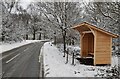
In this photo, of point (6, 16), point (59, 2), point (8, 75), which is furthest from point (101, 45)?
point (6, 16)

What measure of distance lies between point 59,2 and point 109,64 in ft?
34.8

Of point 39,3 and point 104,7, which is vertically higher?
point 39,3

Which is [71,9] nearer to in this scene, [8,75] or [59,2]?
[59,2]

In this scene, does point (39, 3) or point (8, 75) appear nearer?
point (8, 75)

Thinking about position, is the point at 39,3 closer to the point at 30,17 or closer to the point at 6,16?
the point at 6,16

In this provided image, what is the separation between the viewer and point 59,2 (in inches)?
933

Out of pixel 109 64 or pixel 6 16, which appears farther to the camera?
pixel 6 16

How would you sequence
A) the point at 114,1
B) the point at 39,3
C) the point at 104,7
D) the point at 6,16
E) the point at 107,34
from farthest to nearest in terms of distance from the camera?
the point at 6,16 < the point at 39,3 < the point at 107,34 < the point at 104,7 < the point at 114,1

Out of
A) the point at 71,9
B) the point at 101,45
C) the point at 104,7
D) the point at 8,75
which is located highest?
the point at 71,9

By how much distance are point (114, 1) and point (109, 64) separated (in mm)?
6877

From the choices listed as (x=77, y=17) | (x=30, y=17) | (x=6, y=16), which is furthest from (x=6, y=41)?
(x=30, y=17)

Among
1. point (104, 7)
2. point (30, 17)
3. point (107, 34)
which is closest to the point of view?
point (104, 7)

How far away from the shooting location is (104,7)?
37.7 feet

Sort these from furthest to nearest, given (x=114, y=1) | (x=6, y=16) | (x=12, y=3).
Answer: (x=12, y=3)
(x=6, y=16)
(x=114, y=1)
